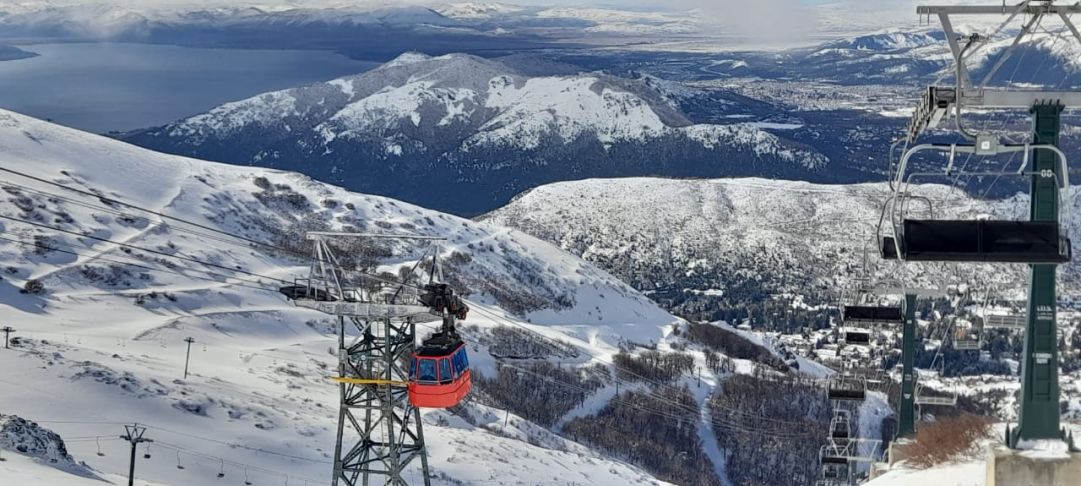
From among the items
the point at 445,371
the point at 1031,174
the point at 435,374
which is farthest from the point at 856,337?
the point at 1031,174

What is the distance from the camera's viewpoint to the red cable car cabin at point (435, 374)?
1208 inches

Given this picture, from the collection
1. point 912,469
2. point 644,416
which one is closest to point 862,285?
point 912,469

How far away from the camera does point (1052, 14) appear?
1603 cm

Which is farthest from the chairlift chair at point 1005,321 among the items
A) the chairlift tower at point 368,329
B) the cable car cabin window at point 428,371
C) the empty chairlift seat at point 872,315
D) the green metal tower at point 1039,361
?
the empty chairlift seat at point 872,315

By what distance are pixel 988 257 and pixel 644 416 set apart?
286 ft

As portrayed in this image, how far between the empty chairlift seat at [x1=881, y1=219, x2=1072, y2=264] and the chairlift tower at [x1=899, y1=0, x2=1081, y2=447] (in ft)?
0.05

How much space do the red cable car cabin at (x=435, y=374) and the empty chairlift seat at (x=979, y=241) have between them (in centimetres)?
1656

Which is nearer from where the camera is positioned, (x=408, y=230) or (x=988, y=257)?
(x=988, y=257)

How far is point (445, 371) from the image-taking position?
30.9 metres

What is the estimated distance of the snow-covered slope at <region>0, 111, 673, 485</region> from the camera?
1930 inches

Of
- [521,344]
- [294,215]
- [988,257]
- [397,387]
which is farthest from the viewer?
[294,215]

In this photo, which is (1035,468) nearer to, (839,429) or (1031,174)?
(1031,174)

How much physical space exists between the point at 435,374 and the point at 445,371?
28 cm

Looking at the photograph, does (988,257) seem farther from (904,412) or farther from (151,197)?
(151,197)
